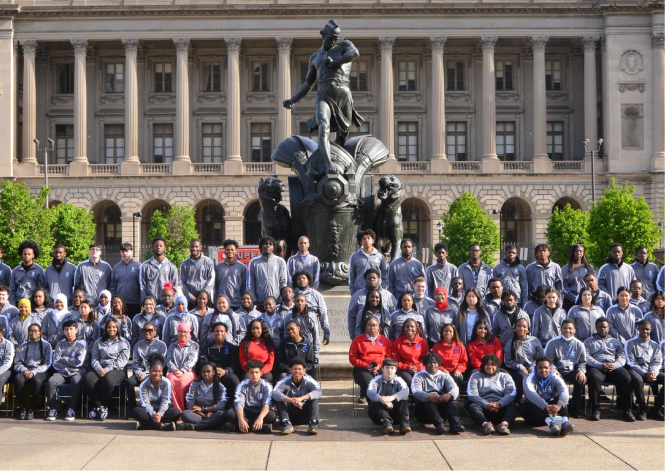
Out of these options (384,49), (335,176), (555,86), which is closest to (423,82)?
(384,49)

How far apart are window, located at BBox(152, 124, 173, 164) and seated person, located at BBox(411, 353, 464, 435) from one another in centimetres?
6258

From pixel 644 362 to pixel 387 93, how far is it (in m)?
57.6

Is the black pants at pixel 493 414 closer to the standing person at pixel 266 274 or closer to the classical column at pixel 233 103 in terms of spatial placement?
the standing person at pixel 266 274

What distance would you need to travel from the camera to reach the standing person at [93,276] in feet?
53.1

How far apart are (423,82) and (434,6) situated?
659 cm

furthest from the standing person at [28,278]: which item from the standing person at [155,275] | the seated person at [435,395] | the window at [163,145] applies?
the window at [163,145]

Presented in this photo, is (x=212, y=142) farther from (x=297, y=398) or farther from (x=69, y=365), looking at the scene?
(x=297, y=398)

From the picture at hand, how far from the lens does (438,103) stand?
69.7m

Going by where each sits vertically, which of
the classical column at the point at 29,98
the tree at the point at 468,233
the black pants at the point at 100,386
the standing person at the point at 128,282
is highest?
the classical column at the point at 29,98

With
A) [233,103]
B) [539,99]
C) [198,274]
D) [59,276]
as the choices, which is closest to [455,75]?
[539,99]

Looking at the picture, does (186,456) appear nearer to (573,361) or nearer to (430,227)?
(573,361)

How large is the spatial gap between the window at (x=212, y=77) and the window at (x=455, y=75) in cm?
1892

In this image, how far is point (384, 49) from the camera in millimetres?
70250

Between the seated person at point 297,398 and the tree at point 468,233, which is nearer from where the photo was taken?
the seated person at point 297,398
